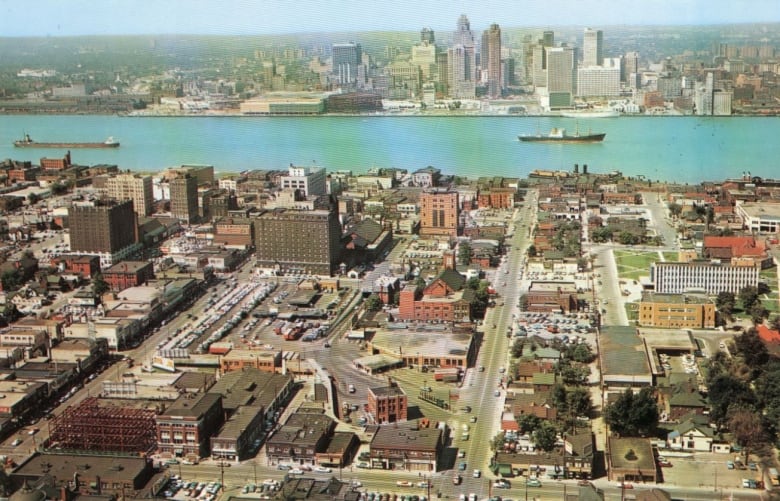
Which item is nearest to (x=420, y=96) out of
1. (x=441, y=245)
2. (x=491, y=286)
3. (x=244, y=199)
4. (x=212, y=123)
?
(x=212, y=123)

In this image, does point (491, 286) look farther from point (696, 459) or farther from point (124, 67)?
point (124, 67)

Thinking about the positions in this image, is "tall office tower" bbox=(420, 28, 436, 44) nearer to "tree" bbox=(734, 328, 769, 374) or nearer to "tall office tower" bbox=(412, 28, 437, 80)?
"tall office tower" bbox=(412, 28, 437, 80)

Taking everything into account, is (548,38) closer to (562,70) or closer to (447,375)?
(562,70)

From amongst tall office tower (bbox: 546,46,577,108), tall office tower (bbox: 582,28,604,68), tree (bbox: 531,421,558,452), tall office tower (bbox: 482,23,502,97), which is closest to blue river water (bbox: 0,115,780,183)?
tall office tower (bbox: 546,46,577,108)

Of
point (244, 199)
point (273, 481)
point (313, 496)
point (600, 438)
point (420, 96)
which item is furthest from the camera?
point (420, 96)

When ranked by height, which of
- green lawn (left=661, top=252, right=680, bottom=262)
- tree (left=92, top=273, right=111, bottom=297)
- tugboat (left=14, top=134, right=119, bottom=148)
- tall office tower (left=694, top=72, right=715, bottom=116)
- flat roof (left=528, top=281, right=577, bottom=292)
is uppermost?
tall office tower (left=694, top=72, right=715, bottom=116)

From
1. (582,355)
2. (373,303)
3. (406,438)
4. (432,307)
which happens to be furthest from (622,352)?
(373,303)
